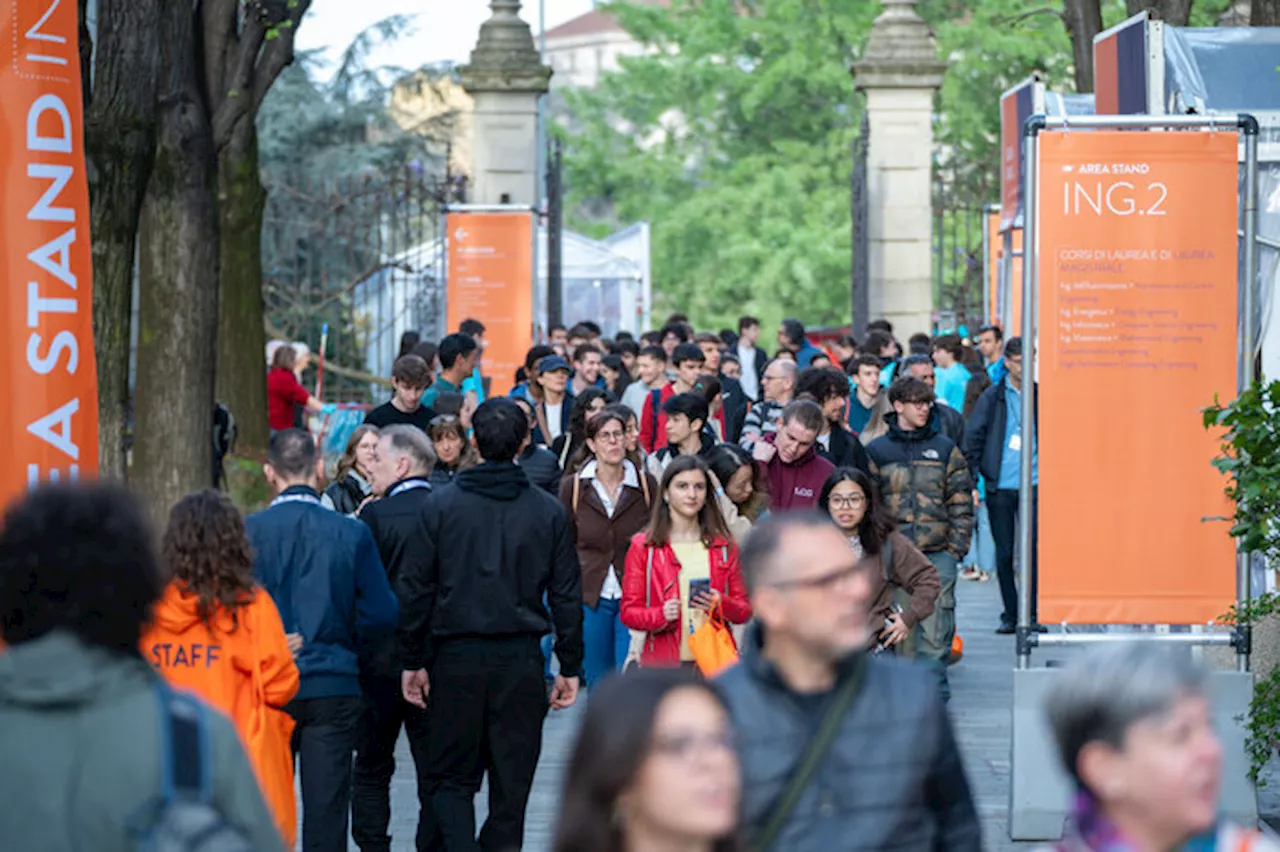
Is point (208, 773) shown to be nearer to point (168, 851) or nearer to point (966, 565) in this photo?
point (168, 851)

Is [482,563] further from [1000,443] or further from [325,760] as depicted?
[1000,443]

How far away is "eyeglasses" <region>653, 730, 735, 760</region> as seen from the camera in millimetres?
3346

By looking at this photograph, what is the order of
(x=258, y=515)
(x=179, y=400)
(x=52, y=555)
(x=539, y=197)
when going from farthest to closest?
(x=539, y=197)
(x=179, y=400)
(x=258, y=515)
(x=52, y=555)

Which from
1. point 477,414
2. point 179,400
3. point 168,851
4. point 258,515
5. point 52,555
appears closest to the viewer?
point 168,851

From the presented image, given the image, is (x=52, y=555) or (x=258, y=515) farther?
(x=258, y=515)

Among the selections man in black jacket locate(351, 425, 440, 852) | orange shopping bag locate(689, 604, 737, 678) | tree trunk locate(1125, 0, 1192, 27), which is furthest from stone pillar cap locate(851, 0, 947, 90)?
orange shopping bag locate(689, 604, 737, 678)

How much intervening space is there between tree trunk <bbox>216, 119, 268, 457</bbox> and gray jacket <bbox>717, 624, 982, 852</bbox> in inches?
583

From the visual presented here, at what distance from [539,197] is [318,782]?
20.9m

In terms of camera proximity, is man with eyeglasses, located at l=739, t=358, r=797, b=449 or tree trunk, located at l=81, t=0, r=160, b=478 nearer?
tree trunk, located at l=81, t=0, r=160, b=478

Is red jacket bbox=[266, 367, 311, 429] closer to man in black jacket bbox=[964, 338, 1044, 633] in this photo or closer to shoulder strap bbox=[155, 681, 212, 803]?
man in black jacket bbox=[964, 338, 1044, 633]

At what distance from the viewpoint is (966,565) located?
19719 mm

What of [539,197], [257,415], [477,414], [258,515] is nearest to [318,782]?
[258,515]

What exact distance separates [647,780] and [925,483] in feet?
27.2

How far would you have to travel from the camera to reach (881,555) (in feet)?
30.3
